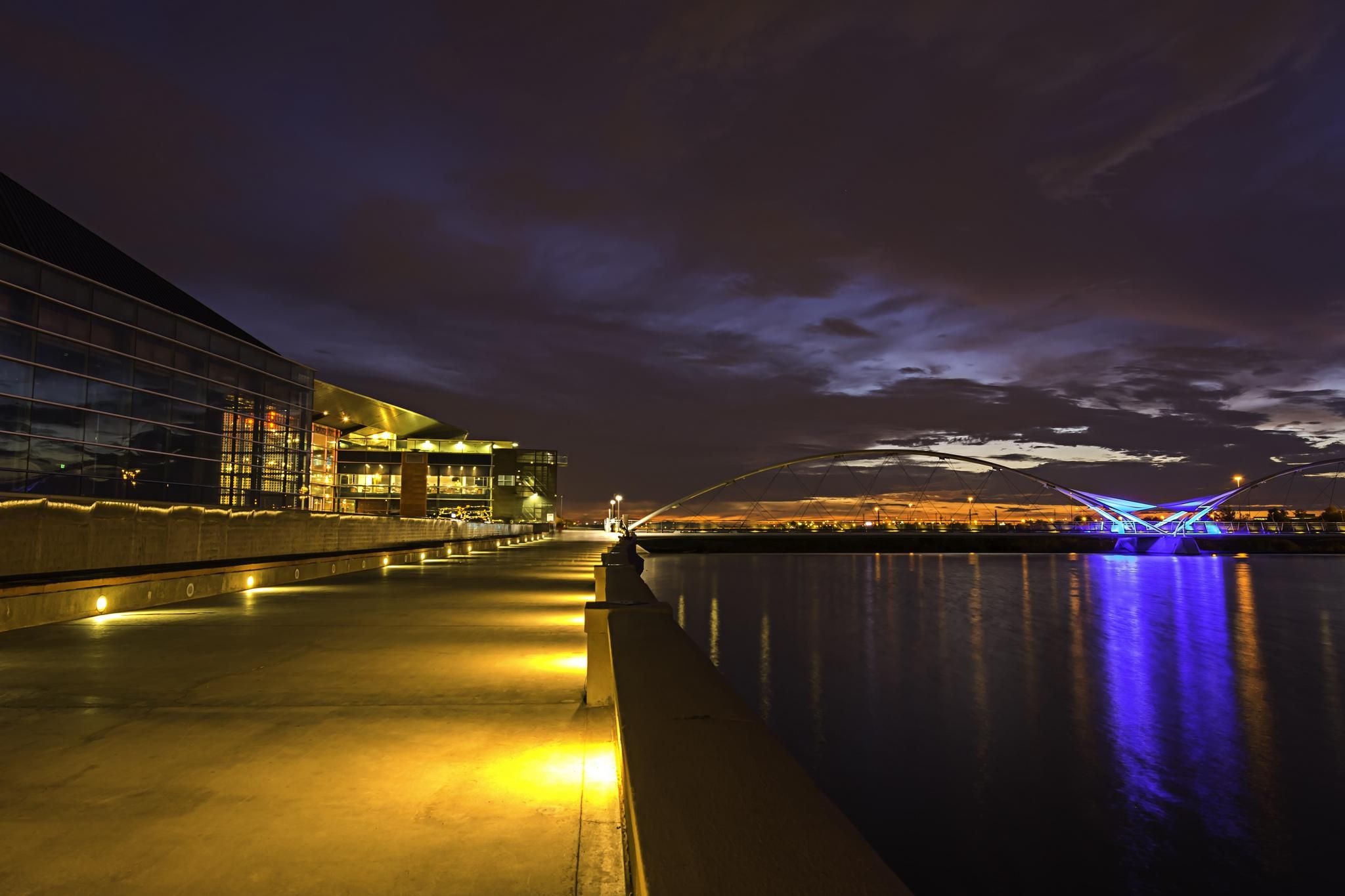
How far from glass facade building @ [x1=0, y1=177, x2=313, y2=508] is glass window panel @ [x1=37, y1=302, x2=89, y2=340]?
5 cm

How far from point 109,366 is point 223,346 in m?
9.77

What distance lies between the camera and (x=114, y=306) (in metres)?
43.8

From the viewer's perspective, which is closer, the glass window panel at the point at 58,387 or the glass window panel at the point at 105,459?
the glass window panel at the point at 58,387

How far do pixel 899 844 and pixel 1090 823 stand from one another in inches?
149

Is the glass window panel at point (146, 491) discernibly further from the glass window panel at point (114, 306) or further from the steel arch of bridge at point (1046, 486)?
the steel arch of bridge at point (1046, 486)

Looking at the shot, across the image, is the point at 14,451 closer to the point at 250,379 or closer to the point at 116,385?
the point at 116,385

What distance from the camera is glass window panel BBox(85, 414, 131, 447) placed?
136 ft

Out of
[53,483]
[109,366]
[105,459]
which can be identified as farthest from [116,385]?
[53,483]

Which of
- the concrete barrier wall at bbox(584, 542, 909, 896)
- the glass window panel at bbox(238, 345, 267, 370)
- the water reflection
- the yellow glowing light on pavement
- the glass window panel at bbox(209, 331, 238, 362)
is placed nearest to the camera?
the concrete barrier wall at bbox(584, 542, 909, 896)

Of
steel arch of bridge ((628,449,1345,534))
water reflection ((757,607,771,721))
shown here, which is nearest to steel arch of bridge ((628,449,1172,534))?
steel arch of bridge ((628,449,1345,534))

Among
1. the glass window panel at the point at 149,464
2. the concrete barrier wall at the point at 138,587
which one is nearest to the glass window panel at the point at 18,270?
the glass window panel at the point at 149,464

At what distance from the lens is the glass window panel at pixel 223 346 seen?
169ft

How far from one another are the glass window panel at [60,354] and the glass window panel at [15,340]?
1.40 feet

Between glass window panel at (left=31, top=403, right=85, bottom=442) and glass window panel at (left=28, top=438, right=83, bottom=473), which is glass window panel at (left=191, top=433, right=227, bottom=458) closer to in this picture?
glass window panel at (left=31, top=403, right=85, bottom=442)
